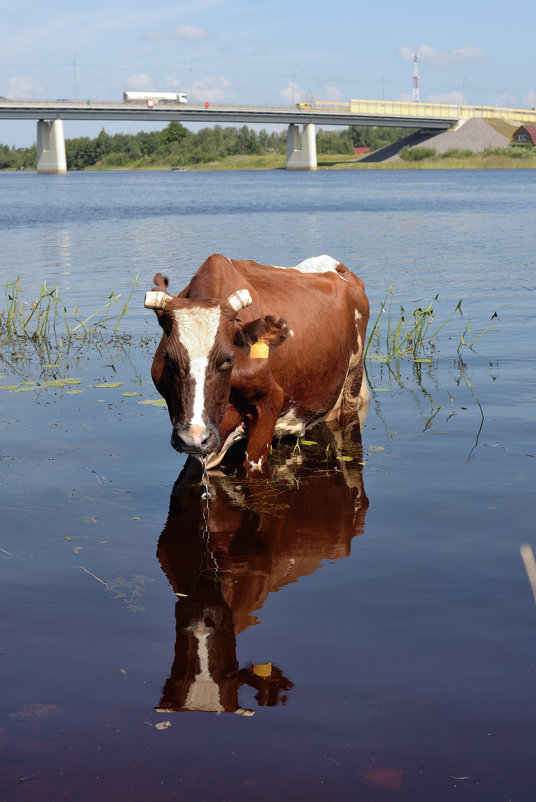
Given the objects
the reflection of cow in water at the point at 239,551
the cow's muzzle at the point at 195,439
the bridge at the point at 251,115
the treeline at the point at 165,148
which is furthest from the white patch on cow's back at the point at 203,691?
the treeline at the point at 165,148

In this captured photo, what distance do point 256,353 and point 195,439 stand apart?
3.51 ft

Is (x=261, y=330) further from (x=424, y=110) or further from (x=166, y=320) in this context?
(x=424, y=110)

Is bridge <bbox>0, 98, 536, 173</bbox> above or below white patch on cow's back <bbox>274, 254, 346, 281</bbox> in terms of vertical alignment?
above

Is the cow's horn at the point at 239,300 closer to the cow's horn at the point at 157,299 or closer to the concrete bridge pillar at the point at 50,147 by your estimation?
the cow's horn at the point at 157,299

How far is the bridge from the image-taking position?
11300 centimetres

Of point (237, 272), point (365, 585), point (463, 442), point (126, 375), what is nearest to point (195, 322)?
point (237, 272)

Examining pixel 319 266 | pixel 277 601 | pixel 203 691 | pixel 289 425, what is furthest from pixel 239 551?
pixel 319 266

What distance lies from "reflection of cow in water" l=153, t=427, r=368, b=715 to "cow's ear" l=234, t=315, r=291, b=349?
1238 millimetres

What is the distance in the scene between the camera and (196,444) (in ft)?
18.3

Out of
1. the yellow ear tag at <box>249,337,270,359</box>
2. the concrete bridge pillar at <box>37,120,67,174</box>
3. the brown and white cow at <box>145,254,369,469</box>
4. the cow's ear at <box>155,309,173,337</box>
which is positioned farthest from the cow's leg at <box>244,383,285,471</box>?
the concrete bridge pillar at <box>37,120,67,174</box>

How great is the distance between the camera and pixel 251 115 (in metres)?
124

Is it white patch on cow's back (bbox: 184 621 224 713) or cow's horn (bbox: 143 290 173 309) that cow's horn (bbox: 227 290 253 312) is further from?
white patch on cow's back (bbox: 184 621 224 713)

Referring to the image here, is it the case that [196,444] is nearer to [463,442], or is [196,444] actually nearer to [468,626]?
[468,626]

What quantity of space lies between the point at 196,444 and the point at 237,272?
2.07 m
